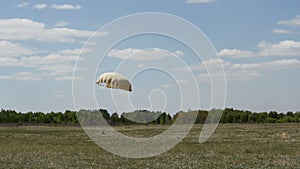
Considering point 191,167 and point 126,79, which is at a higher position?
point 126,79

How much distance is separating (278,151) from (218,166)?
10929 millimetres

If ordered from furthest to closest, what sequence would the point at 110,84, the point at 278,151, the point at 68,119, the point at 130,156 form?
the point at 68,119 < the point at 110,84 < the point at 278,151 < the point at 130,156

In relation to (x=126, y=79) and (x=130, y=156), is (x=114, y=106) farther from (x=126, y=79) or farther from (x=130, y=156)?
(x=130, y=156)

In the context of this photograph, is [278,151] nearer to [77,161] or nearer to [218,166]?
[218,166]

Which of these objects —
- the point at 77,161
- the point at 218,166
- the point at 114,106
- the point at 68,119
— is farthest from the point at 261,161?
the point at 68,119

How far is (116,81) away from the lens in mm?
41156

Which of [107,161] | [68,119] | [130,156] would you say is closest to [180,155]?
[130,156]

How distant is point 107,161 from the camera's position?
3198 cm

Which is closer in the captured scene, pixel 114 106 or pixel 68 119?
pixel 114 106

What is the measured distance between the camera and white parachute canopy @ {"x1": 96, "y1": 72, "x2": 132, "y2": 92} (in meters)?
40.5

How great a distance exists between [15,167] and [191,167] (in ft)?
27.7

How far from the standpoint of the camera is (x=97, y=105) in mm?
36031

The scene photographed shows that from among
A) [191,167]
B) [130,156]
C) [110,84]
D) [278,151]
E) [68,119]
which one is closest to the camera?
[191,167]

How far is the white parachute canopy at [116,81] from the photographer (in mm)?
40500
